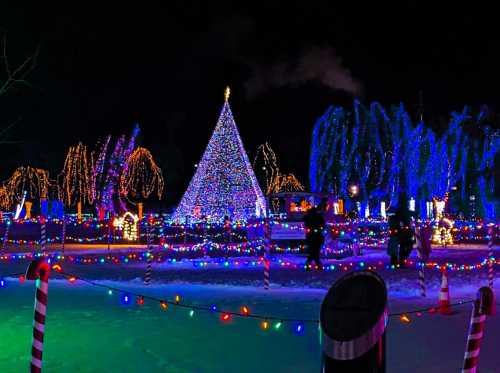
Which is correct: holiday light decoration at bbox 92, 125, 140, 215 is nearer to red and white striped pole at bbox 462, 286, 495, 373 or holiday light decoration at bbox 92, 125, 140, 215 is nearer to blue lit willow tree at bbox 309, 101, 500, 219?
blue lit willow tree at bbox 309, 101, 500, 219

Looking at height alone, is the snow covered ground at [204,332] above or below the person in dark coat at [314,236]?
below

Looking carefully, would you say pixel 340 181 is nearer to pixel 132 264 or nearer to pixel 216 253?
pixel 216 253

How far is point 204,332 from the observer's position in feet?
29.6

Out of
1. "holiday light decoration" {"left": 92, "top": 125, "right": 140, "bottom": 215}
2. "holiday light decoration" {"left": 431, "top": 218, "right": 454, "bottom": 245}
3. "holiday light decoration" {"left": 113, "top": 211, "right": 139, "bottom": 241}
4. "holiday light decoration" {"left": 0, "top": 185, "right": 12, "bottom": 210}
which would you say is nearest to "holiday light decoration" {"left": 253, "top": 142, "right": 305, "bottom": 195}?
"holiday light decoration" {"left": 92, "top": 125, "right": 140, "bottom": 215}

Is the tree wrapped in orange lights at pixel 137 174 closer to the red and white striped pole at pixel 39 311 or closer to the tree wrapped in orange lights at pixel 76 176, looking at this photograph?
the tree wrapped in orange lights at pixel 76 176

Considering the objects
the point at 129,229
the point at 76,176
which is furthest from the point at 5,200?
the point at 129,229

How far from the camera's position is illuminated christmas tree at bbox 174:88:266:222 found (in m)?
29.3

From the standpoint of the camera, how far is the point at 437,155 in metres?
46.6

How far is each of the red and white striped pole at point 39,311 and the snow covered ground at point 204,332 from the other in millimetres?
1322

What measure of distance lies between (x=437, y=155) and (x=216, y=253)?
2595 centimetres

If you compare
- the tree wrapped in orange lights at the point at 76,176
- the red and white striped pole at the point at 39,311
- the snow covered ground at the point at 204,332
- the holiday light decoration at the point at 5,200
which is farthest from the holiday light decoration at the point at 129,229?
the red and white striped pole at the point at 39,311

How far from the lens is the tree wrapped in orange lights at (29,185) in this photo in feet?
159

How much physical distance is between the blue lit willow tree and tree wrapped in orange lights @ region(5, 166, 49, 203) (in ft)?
62.4

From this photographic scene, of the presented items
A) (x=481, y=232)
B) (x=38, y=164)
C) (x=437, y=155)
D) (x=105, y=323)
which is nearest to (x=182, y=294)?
(x=105, y=323)
